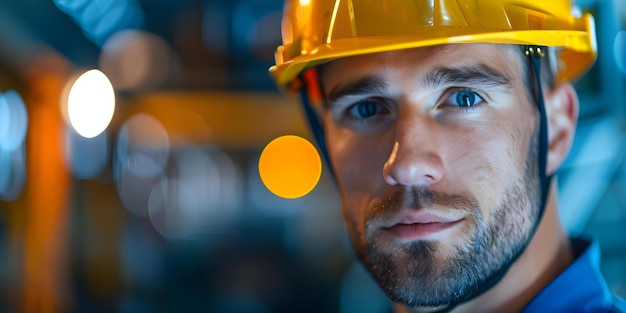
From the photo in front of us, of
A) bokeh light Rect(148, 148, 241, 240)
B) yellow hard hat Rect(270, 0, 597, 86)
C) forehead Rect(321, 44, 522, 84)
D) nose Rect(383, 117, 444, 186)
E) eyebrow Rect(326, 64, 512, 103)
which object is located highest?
yellow hard hat Rect(270, 0, 597, 86)

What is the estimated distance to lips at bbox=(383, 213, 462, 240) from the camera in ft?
5.15

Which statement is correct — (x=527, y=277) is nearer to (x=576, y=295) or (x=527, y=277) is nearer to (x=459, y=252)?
(x=576, y=295)

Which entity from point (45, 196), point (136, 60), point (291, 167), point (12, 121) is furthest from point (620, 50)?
point (291, 167)

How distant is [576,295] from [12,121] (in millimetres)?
4938

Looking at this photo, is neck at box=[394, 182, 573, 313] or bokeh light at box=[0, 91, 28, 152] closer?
neck at box=[394, 182, 573, 313]

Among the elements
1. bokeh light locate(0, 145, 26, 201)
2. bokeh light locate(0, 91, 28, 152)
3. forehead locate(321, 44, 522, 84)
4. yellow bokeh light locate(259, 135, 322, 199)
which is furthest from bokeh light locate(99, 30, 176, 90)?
forehead locate(321, 44, 522, 84)

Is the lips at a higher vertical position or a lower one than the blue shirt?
higher

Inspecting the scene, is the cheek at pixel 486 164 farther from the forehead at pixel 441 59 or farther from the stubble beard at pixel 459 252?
the forehead at pixel 441 59

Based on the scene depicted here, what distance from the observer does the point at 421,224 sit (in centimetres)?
159

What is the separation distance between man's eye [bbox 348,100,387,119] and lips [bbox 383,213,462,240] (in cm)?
28

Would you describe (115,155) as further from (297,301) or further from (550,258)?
(550,258)

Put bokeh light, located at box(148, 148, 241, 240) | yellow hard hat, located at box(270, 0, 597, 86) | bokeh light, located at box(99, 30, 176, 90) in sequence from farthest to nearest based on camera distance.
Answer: bokeh light, located at box(148, 148, 241, 240) < bokeh light, located at box(99, 30, 176, 90) < yellow hard hat, located at box(270, 0, 597, 86)

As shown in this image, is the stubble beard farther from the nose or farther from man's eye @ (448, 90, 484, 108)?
man's eye @ (448, 90, 484, 108)

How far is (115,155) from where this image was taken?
883 centimetres
